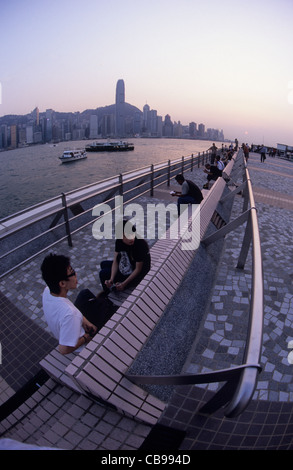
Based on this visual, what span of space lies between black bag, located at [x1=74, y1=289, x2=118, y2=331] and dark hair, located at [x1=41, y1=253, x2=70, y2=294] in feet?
1.95

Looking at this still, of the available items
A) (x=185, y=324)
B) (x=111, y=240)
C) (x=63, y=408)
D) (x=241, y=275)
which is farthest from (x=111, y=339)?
(x=111, y=240)

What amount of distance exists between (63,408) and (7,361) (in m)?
1.17

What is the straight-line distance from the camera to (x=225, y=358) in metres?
Answer: 2.46

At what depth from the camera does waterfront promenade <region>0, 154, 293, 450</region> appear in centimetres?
167

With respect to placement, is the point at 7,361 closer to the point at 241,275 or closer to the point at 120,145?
the point at 241,275

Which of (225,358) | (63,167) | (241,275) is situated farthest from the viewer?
Result: (63,167)

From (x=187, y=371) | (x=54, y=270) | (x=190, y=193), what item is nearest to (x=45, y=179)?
(x=190, y=193)

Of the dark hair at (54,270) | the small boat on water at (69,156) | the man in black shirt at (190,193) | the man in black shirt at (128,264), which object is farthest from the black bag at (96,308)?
the small boat on water at (69,156)

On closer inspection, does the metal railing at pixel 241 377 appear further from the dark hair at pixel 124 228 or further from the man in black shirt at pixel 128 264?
the dark hair at pixel 124 228

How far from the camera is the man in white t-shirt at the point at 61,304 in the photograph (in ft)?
6.85

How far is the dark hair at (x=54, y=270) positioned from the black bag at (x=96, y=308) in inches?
23.4

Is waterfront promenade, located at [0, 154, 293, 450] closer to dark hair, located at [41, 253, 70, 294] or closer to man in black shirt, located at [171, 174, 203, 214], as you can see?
dark hair, located at [41, 253, 70, 294]

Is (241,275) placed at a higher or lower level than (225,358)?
higher

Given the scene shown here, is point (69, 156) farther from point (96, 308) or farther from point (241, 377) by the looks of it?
point (241, 377)
